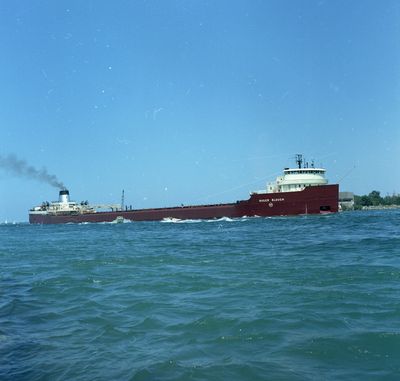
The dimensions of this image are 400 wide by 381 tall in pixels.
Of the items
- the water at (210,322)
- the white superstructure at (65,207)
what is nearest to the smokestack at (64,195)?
the white superstructure at (65,207)

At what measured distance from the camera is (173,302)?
27.1 ft

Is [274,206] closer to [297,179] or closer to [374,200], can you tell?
[297,179]

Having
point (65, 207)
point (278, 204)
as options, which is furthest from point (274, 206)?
point (65, 207)

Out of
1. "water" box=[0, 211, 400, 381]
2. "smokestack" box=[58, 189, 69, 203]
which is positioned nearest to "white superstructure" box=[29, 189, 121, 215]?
"smokestack" box=[58, 189, 69, 203]

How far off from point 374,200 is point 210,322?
128164 mm

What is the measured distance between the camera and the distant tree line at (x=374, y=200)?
398 ft

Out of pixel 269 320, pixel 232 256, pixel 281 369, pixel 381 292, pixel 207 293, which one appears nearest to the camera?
pixel 281 369

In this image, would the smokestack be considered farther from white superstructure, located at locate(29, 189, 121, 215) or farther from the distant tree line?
the distant tree line

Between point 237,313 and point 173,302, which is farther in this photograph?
point 173,302

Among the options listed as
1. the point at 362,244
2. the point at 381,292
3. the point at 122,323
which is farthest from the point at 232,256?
→ the point at 122,323

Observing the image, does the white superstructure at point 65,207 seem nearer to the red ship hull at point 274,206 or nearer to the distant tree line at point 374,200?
the red ship hull at point 274,206

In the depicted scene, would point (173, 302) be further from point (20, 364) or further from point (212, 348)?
point (20, 364)

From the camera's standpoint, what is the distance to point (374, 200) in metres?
125

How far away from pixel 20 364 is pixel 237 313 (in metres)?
3.29
